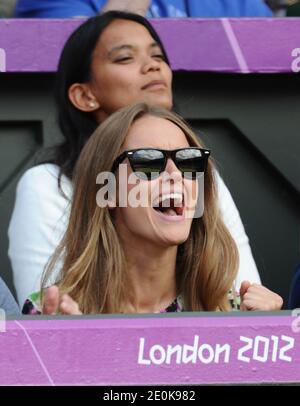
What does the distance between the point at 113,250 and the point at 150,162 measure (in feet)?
0.70

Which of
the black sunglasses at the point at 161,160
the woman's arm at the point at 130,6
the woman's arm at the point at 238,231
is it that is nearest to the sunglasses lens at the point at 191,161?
the black sunglasses at the point at 161,160

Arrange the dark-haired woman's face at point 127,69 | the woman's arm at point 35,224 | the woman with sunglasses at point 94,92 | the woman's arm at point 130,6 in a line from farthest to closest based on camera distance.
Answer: the woman's arm at point 130,6
the dark-haired woman's face at point 127,69
the woman with sunglasses at point 94,92
the woman's arm at point 35,224

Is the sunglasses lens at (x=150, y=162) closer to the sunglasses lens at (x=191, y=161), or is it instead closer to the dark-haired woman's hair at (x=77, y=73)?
the sunglasses lens at (x=191, y=161)

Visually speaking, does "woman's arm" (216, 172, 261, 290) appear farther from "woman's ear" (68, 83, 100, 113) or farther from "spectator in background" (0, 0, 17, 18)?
"spectator in background" (0, 0, 17, 18)

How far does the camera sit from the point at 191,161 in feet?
9.04

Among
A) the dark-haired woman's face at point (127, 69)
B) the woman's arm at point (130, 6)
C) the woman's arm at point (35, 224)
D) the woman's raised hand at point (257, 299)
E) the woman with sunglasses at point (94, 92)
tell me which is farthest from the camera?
the woman's arm at point (130, 6)

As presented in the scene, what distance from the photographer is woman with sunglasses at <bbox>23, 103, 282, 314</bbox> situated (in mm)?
2729

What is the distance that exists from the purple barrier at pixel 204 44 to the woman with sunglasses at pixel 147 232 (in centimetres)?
59

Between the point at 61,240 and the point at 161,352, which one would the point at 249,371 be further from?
the point at 61,240

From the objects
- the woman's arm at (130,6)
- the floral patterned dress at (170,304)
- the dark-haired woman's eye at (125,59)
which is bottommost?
the floral patterned dress at (170,304)

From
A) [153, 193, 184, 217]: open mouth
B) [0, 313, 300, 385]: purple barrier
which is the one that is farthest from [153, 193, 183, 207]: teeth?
[0, 313, 300, 385]: purple barrier

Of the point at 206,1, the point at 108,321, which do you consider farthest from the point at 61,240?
the point at 206,1

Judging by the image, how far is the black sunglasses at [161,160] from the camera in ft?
8.92

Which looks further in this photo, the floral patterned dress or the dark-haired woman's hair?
the dark-haired woman's hair
